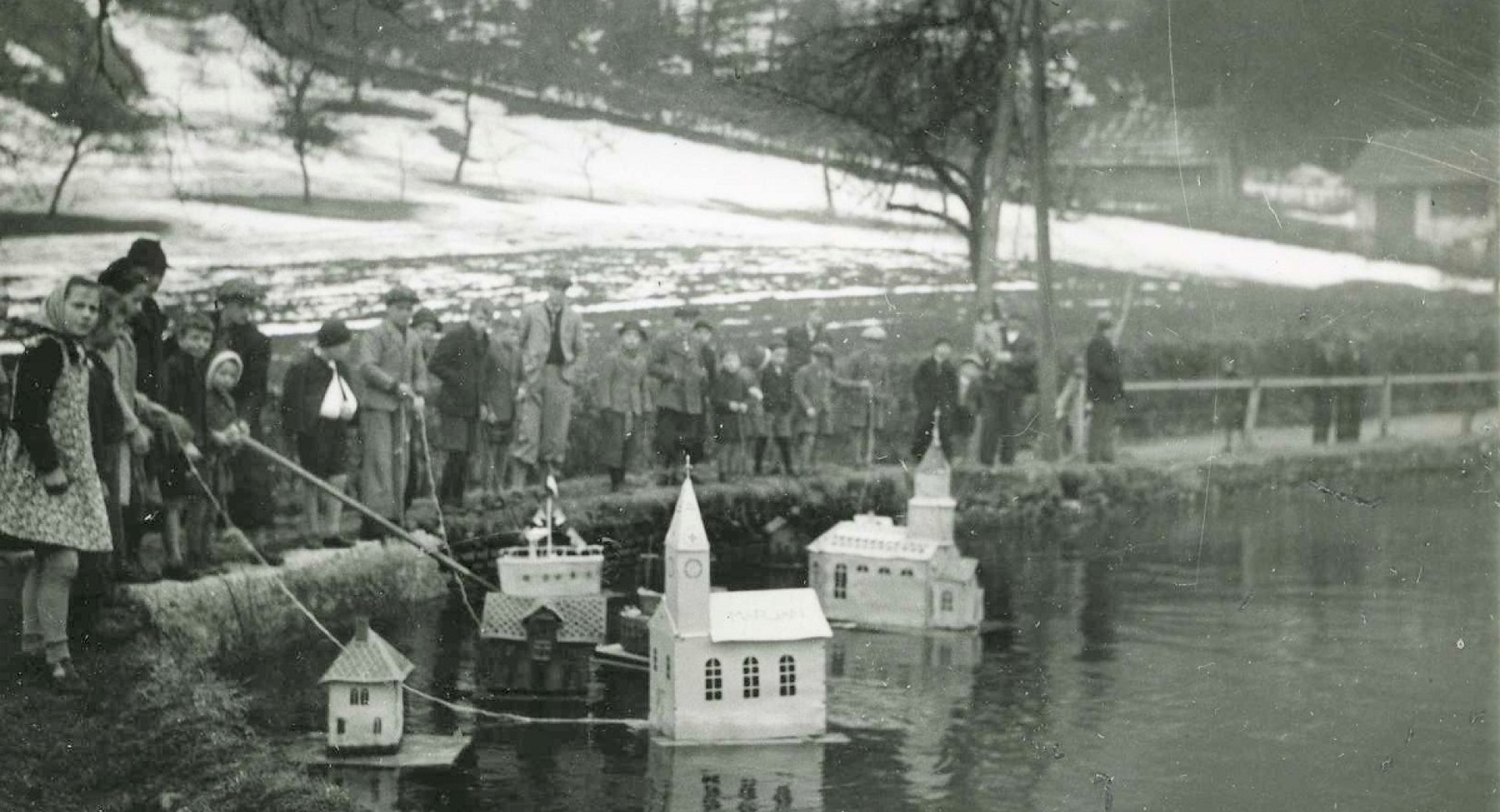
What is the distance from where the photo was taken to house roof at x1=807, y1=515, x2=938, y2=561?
5.77 metres

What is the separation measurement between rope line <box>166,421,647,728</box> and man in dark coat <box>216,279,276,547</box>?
0.07m

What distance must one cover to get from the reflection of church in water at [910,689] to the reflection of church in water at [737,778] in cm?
25

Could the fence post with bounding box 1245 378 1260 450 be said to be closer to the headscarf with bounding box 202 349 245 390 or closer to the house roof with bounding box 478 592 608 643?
the house roof with bounding box 478 592 608 643

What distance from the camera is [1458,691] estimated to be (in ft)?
18.1

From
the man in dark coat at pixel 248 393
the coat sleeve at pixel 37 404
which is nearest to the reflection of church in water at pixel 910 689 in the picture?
the man in dark coat at pixel 248 393

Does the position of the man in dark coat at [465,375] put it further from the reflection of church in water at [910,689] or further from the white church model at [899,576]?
the reflection of church in water at [910,689]

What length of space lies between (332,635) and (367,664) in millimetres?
1120

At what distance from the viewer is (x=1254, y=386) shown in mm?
6855

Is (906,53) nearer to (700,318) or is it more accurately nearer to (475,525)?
(700,318)

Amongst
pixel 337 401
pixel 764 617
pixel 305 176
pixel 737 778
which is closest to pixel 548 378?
pixel 337 401

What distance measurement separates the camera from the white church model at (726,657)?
4578mm

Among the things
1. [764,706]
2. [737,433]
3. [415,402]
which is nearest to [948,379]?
[737,433]

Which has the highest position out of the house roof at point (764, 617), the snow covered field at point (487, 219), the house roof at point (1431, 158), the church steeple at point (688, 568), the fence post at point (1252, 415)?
the house roof at point (1431, 158)

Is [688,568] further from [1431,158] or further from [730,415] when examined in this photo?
[1431,158]
